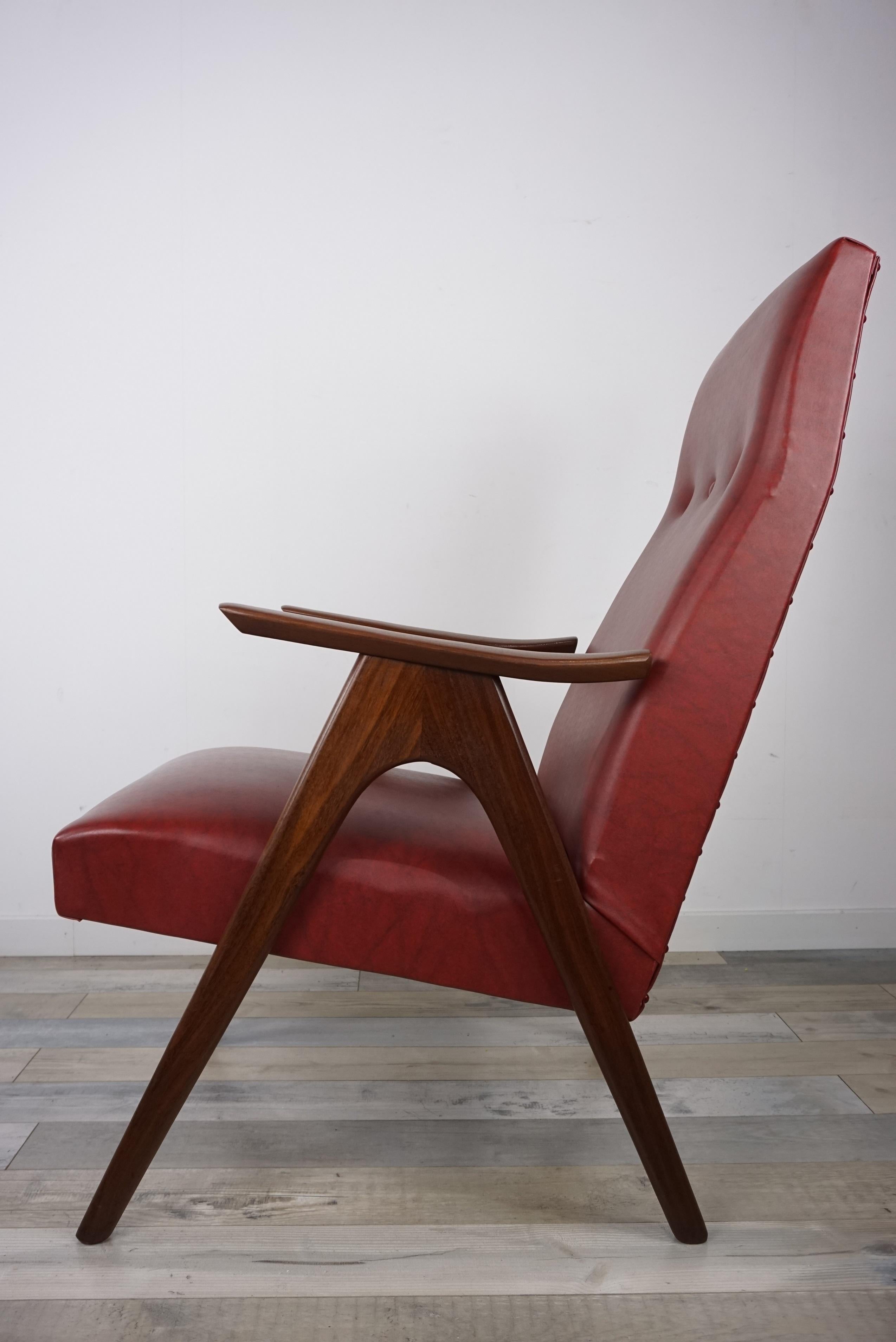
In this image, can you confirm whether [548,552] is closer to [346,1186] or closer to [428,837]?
[428,837]

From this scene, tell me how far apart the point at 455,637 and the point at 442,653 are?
0.51 metres

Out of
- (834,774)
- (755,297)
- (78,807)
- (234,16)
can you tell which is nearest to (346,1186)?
(78,807)

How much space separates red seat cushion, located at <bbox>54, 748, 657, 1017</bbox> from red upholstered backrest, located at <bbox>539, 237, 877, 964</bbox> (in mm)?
70

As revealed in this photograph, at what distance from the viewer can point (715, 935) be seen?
1956 millimetres

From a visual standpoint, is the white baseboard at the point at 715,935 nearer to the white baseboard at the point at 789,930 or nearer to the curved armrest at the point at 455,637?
the white baseboard at the point at 789,930

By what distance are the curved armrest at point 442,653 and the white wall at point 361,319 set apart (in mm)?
1038

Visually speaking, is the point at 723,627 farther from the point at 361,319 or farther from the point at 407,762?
the point at 361,319

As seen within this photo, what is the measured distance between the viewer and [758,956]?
76.0 inches

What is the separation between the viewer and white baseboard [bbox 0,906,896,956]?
6.22ft

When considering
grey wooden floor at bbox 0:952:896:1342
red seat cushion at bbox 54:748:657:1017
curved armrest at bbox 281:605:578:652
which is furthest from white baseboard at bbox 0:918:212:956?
red seat cushion at bbox 54:748:657:1017

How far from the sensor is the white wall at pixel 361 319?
6.01ft

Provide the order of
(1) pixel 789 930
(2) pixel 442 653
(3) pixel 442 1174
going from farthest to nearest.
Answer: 1. (1) pixel 789 930
2. (3) pixel 442 1174
3. (2) pixel 442 653

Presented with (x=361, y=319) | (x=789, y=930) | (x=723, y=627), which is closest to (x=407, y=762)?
(x=723, y=627)

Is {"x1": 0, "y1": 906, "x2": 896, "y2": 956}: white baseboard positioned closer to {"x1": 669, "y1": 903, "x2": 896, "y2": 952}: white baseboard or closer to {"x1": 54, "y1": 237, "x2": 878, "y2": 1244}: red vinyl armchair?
{"x1": 669, "y1": 903, "x2": 896, "y2": 952}: white baseboard
